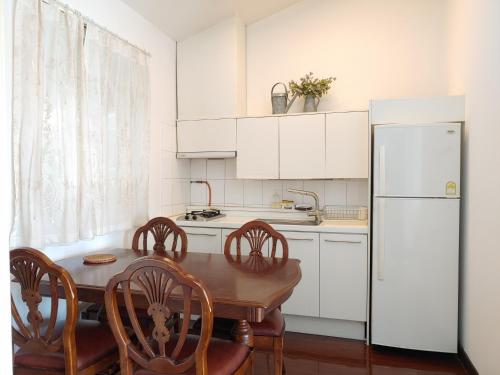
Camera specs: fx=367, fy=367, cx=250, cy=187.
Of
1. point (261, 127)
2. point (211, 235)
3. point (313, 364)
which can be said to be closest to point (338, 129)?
point (261, 127)

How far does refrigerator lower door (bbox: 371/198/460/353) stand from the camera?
104 inches

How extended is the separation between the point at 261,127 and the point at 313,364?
1.99 meters

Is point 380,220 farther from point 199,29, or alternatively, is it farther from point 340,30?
point 199,29

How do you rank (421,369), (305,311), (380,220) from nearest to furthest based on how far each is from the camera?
(421,369)
(380,220)
(305,311)

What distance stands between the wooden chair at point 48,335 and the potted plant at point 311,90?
2.56 m

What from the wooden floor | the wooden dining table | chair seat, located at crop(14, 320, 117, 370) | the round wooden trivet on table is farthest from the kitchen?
chair seat, located at crop(14, 320, 117, 370)

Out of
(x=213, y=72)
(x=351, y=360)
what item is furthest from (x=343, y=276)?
(x=213, y=72)

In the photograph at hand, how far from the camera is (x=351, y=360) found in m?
2.63

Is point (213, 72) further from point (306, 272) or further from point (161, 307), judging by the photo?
point (161, 307)

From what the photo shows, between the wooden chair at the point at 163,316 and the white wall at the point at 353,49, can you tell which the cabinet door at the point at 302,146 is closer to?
the white wall at the point at 353,49

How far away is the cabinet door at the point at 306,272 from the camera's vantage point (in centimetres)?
299

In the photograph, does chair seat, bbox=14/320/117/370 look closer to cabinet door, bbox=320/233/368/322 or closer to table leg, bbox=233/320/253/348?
table leg, bbox=233/320/253/348

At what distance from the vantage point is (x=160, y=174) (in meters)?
3.40

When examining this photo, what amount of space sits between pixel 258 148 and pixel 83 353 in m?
2.24
